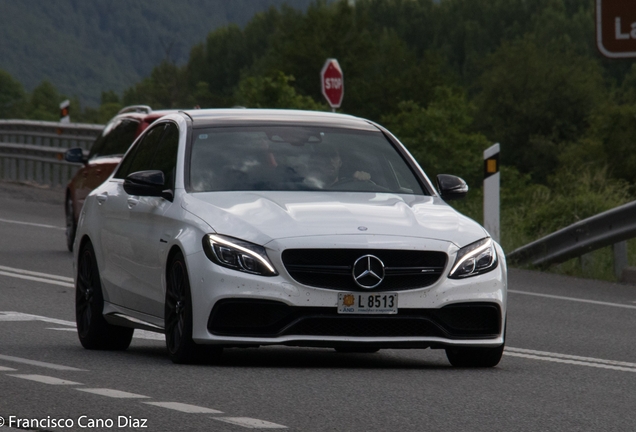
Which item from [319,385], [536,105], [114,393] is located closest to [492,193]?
[319,385]

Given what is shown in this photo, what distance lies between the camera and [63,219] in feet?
70.8

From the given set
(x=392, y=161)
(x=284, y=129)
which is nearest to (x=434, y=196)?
(x=392, y=161)

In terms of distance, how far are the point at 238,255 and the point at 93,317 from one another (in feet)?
6.25

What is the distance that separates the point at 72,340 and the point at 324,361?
6.80 ft

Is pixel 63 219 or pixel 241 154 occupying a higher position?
pixel 241 154

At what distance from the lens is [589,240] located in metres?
15.4

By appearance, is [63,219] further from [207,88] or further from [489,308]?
[207,88]

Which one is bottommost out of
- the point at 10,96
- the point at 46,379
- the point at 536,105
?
the point at 10,96

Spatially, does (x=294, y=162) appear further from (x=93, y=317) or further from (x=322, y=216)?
(x=93, y=317)

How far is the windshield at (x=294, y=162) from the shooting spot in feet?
28.5

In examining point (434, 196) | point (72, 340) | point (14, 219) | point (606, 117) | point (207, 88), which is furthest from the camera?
point (207, 88)

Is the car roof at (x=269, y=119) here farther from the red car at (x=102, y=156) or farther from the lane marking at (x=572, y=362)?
the red car at (x=102, y=156)

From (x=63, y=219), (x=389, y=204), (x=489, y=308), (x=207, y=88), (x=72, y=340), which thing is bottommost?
(x=207, y=88)

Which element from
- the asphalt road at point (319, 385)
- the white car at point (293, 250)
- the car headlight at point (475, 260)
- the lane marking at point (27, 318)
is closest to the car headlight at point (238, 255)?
the white car at point (293, 250)
